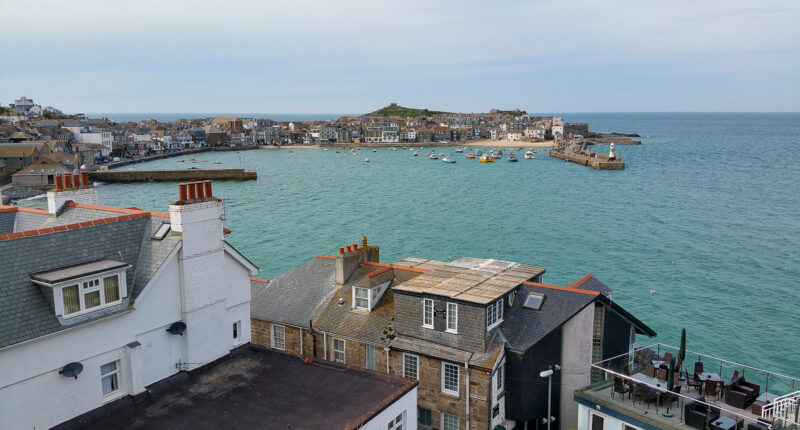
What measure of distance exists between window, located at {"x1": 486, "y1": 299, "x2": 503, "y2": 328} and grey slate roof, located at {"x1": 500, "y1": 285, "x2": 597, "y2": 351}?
1.14 feet

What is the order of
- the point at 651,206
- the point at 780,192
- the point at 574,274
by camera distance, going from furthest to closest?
the point at 780,192, the point at 651,206, the point at 574,274

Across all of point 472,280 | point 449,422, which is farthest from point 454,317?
point 449,422

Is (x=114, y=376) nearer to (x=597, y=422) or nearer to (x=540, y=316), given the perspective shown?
(x=597, y=422)

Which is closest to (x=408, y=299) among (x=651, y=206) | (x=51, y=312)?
(x=51, y=312)

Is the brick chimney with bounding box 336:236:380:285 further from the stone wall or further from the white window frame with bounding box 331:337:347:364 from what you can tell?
the stone wall

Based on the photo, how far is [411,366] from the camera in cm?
1778

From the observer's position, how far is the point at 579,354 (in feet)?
59.7

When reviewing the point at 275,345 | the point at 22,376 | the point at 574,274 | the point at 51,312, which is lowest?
the point at 574,274

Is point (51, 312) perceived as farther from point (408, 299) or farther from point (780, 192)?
point (780, 192)

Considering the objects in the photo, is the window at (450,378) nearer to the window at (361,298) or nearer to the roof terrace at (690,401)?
the roof terrace at (690,401)

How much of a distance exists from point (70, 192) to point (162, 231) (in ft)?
14.4

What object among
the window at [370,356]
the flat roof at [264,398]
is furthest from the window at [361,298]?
the flat roof at [264,398]

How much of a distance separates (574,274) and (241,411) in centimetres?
3731

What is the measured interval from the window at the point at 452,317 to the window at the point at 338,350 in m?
4.40
